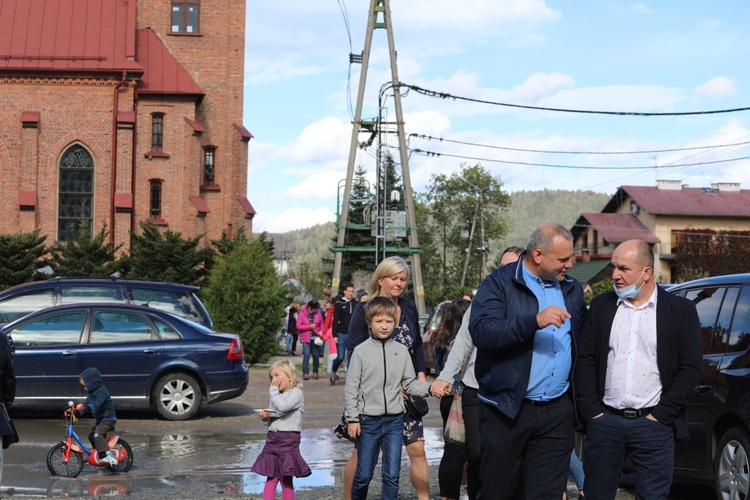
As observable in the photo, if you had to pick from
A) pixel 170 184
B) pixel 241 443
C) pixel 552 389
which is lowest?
pixel 241 443

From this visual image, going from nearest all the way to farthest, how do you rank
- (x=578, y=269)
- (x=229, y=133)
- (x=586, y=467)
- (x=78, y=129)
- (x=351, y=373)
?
Result: (x=586, y=467)
(x=351, y=373)
(x=78, y=129)
(x=229, y=133)
(x=578, y=269)

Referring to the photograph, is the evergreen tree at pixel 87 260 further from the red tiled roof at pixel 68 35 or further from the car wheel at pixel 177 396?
the car wheel at pixel 177 396

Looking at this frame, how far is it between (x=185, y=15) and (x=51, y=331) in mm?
33832

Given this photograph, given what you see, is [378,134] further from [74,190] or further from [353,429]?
[353,429]

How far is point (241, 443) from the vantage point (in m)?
13.3

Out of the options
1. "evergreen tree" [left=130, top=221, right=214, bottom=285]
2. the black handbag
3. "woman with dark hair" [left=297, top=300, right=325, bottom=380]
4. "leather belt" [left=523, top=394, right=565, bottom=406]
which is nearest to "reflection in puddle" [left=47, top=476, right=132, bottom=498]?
the black handbag

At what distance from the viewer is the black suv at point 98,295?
1647 cm

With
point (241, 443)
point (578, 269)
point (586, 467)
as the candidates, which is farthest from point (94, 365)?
point (578, 269)

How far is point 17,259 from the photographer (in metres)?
34.9

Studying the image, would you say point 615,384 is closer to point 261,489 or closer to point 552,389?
point 552,389

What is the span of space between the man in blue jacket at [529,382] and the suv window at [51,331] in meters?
10.4

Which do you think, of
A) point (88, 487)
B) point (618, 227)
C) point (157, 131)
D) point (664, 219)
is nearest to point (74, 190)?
point (157, 131)

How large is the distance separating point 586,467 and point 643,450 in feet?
1.25

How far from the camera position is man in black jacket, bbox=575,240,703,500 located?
19.3ft
